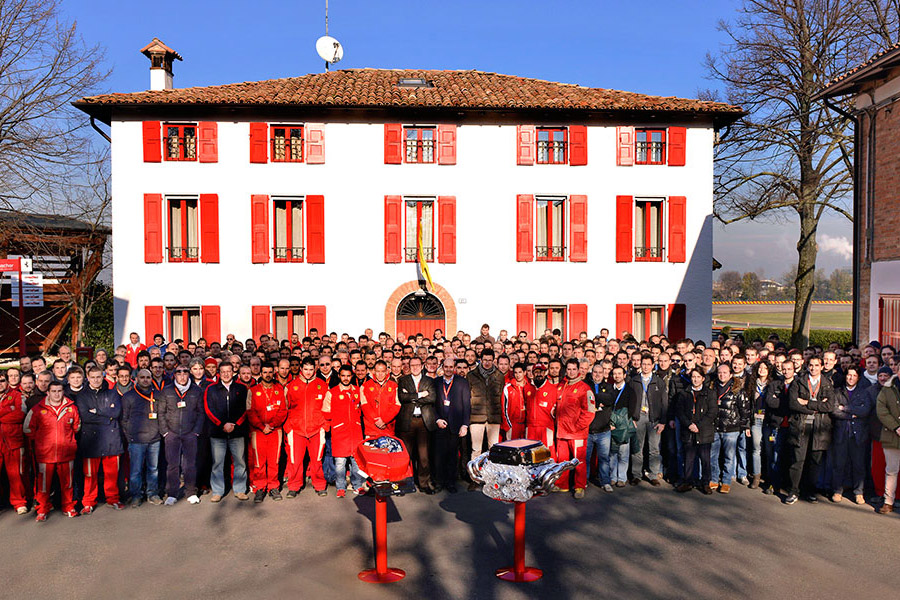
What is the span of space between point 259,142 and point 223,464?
1221cm

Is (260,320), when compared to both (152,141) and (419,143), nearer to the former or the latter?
(152,141)

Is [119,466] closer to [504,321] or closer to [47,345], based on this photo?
[504,321]

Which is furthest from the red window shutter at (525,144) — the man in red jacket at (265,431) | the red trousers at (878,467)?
the red trousers at (878,467)

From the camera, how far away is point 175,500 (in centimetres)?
857

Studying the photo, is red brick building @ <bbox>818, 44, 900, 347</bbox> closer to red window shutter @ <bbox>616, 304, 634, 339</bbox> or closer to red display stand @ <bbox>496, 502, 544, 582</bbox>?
red window shutter @ <bbox>616, 304, 634, 339</bbox>

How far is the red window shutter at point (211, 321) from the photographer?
18562 millimetres

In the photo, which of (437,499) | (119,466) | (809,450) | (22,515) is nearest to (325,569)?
(437,499)

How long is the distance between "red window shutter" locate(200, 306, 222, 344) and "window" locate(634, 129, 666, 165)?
13.2 meters

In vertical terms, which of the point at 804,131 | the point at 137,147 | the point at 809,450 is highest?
the point at 804,131

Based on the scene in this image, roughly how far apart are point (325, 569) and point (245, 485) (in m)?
2.81

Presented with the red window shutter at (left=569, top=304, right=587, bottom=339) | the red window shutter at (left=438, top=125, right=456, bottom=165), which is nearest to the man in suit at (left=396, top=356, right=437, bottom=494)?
the red window shutter at (left=569, top=304, right=587, bottom=339)

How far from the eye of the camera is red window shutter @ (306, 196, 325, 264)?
18703 millimetres

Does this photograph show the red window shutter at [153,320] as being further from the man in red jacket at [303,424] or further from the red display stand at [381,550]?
the red display stand at [381,550]

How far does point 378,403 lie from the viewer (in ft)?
29.3
